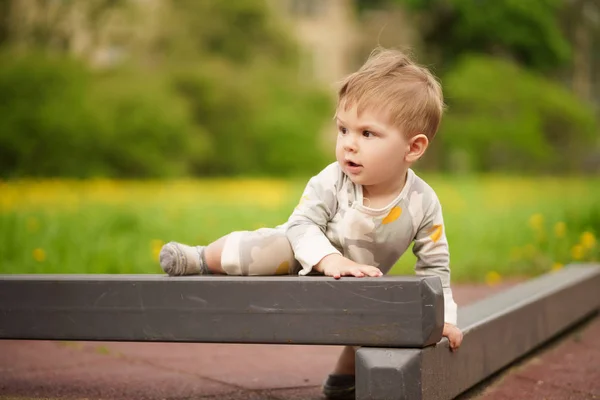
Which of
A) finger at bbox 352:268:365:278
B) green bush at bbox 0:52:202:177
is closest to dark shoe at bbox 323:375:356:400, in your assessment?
finger at bbox 352:268:365:278

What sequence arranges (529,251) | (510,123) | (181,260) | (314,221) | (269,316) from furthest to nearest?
(510,123) < (529,251) < (314,221) < (181,260) < (269,316)

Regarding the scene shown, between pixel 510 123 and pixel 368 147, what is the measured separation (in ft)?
73.0

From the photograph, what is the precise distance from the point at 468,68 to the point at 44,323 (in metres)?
23.2

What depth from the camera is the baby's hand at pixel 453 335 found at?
2492 mm

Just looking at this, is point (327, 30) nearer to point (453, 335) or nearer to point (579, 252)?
point (579, 252)

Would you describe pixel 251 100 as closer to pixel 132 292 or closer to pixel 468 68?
pixel 468 68

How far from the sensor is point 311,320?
2264mm

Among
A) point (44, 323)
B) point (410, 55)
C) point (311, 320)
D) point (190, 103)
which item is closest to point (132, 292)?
point (44, 323)

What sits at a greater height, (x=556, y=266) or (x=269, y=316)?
(x=269, y=316)

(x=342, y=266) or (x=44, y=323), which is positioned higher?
(x=342, y=266)

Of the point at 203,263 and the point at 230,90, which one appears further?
the point at 230,90

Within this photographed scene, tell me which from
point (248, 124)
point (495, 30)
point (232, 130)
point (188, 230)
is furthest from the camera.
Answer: point (495, 30)

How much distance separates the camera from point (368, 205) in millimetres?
2611

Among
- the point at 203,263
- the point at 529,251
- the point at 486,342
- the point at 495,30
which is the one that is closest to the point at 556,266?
the point at 529,251
